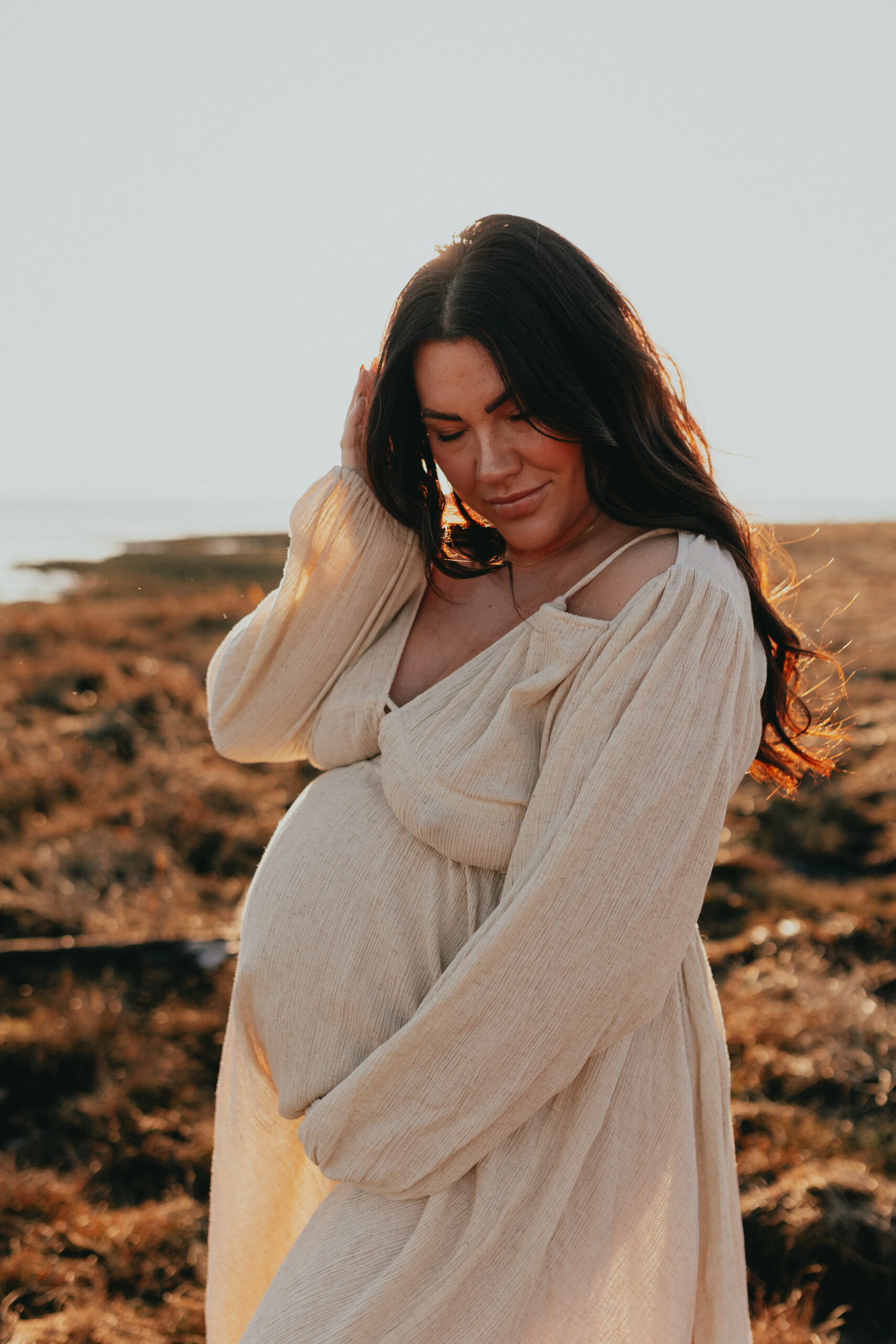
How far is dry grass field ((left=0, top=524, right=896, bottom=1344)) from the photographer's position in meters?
2.58

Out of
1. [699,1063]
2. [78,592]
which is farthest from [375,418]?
[78,592]

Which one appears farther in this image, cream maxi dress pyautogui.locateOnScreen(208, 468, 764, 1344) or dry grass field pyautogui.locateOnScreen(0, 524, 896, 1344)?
dry grass field pyautogui.locateOnScreen(0, 524, 896, 1344)

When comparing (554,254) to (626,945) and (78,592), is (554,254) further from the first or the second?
(78,592)

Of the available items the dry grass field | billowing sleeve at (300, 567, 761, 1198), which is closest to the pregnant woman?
billowing sleeve at (300, 567, 761, 1198)

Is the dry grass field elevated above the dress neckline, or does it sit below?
below

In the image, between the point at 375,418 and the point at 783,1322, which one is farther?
the point at 783,1322

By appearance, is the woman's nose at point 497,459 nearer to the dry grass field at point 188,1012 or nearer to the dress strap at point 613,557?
the dress strap at point 613,557

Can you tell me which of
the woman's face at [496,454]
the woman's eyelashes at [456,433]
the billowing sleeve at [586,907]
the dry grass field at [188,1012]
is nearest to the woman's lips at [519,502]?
the woman's face at [496,454]

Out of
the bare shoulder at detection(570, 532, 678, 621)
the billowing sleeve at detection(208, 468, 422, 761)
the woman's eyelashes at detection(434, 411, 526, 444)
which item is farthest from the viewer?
the billowing sleeve at detection(208, 468, 422, 761)

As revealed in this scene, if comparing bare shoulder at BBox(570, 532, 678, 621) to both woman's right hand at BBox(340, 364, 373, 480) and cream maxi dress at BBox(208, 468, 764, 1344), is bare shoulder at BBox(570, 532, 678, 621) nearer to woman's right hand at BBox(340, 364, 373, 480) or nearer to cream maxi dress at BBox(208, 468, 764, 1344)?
cream maxi dress at BBox(208, 468, 764, 1344)

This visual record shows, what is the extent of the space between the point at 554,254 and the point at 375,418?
47 cm

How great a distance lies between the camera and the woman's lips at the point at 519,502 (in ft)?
5.93

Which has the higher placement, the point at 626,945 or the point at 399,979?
the point at 626,945

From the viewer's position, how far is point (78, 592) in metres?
13.6
